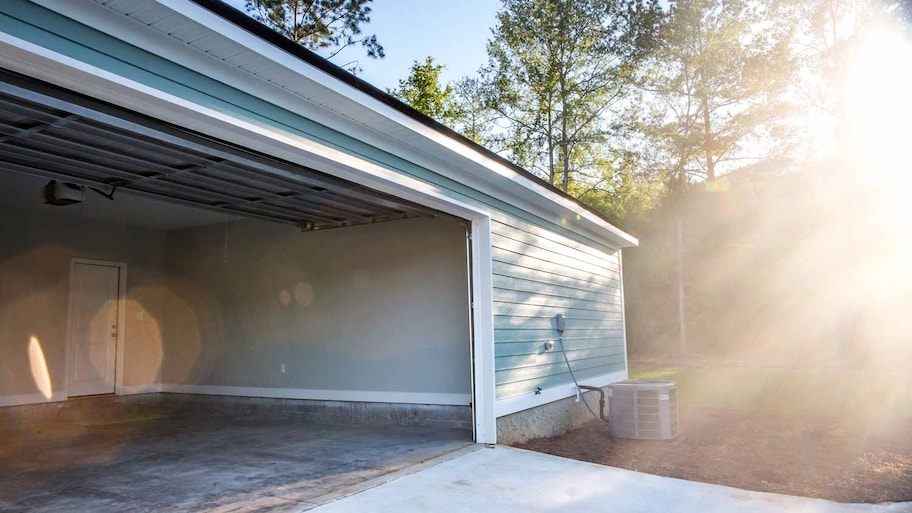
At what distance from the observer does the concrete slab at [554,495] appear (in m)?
3.73

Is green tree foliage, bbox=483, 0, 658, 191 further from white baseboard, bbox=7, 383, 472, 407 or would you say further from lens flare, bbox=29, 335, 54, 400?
lens flare, bbox=29, 335, 54, 400

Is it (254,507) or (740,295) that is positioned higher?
(740,295)

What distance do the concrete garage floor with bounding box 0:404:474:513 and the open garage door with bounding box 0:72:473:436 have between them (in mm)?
676

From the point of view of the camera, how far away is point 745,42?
16.3m

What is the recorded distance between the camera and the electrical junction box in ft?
20.8

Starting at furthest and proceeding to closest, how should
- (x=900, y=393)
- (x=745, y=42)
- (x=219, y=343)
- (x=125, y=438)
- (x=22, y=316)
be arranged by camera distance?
1. (x=745, y=42)
2. (x=900, y=393)
3. (x=219, y=343)
4. (x=22, y=316)
5. (x=125, y=438)

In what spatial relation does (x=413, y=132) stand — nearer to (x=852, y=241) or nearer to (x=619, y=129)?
(x=619, y=129)

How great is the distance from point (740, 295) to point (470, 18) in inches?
429

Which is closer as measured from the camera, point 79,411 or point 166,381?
point 79,411

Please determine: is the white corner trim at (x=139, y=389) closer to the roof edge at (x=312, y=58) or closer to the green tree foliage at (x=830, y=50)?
the roof edge at (x=312, y=58)

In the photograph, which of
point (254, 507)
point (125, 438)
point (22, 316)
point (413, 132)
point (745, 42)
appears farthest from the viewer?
point (745, 42)

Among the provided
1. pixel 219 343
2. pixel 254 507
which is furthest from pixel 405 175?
pixel 219 343

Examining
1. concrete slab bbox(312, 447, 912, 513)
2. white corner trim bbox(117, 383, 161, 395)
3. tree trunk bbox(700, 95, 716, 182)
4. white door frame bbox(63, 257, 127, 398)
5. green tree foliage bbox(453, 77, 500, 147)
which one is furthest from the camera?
green tree foliage bbox(453, 77, 500, 147)

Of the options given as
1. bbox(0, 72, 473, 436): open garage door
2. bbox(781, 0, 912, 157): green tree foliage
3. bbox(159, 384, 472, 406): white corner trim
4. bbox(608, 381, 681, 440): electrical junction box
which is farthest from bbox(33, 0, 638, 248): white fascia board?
bbox(781, 0, 912, 157): green tree foliage
